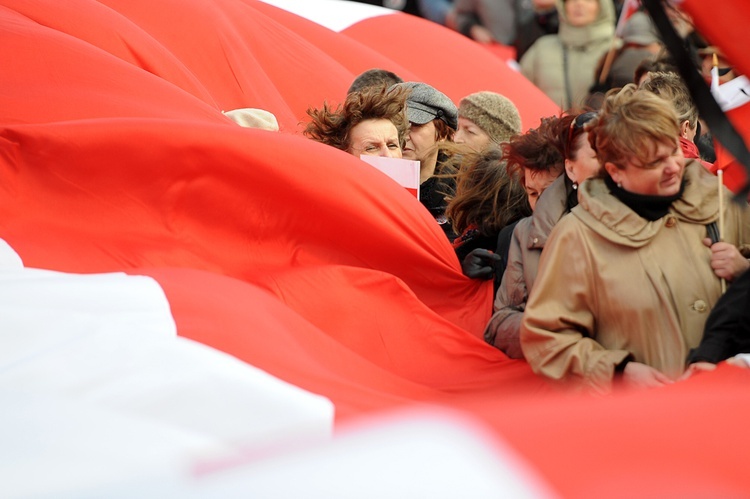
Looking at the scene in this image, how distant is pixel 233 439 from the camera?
169 cm

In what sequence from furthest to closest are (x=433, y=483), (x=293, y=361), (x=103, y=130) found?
(x=103, y=130) → (x=293, y=361) → (x=433, y=483)

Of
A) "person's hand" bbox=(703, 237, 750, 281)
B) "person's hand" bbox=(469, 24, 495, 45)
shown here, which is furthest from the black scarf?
"person's hand" bbox=(469, 24, 495, 45)

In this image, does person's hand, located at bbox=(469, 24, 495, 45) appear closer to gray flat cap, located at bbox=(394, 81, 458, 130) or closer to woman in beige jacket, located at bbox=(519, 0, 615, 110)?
woman in beige jacket, located at bbox=(519, 0, 615, 110)

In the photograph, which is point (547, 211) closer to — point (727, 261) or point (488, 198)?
point (488, 198)

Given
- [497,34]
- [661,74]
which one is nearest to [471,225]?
[661,74]

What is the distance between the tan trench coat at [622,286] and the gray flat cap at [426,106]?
4.97 ft

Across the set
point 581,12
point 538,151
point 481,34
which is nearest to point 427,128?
point 538,151

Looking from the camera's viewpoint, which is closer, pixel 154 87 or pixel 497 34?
pixel 154 87

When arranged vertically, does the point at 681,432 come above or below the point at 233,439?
above

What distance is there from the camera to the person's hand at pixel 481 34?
6.48 m

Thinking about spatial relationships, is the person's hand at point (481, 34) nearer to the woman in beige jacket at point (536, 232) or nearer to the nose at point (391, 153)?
the nose at point (391, 153)

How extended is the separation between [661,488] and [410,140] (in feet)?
7.96

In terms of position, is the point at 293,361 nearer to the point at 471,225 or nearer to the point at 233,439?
the point at 233,439

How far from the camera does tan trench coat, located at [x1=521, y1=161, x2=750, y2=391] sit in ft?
6.96
